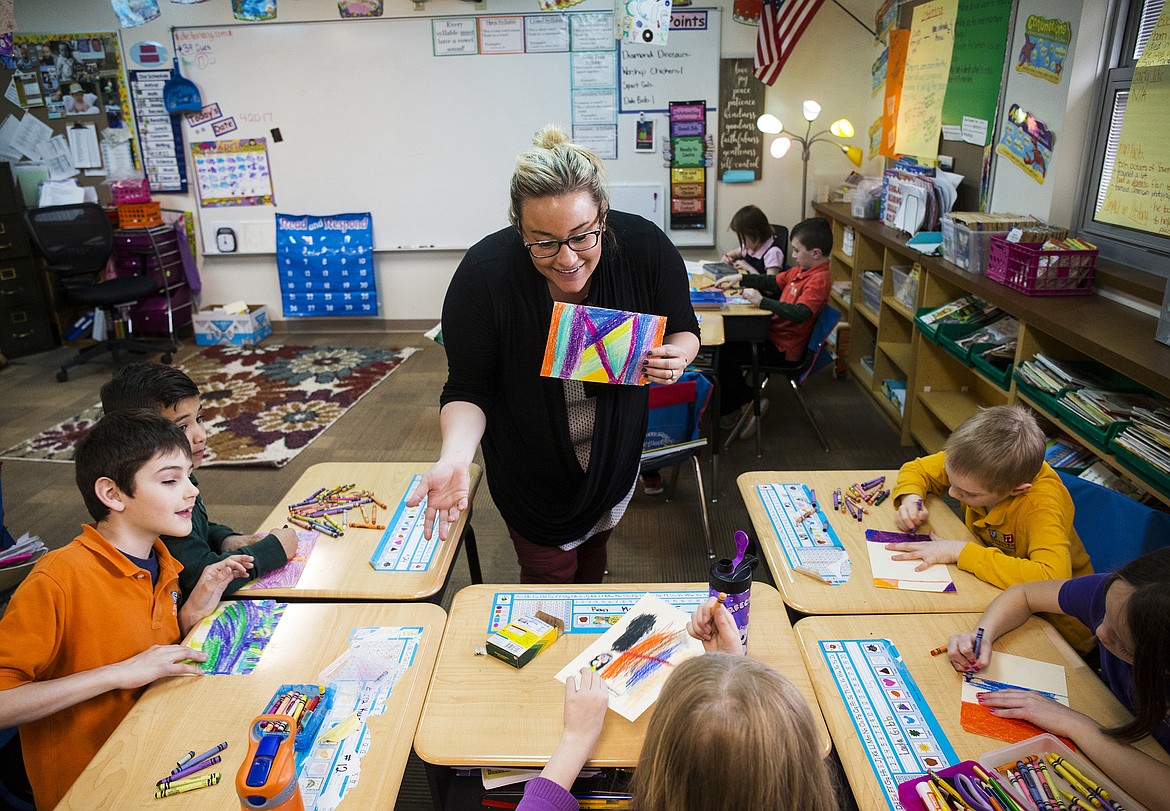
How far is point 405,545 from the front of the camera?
1.80 meters

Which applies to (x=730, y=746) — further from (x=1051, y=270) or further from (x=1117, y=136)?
(x=1117, y=136)

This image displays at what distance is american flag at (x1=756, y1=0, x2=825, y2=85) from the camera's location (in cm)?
477

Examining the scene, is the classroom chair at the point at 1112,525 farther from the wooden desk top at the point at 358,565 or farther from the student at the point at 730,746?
the wooden desk top at the point at 358,565

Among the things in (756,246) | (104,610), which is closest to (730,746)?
(104,610)

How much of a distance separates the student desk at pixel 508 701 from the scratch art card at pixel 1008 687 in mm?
253

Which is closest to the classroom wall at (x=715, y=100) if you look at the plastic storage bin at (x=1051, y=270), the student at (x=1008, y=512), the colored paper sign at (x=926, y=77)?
the colored paper sign at (x=926, y=77)

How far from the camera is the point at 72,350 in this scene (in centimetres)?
563

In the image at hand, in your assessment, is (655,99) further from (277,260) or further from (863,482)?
(863,482)

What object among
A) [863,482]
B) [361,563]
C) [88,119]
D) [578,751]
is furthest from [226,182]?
[578,751]

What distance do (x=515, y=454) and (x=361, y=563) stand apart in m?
0.41

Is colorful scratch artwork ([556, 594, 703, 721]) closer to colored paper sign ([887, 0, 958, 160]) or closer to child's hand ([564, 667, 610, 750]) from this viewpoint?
child's hand ([564, 667, 610, 750])

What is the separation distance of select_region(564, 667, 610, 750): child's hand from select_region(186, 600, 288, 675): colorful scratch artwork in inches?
23.7

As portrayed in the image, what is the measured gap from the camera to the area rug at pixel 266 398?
3959 millimetres

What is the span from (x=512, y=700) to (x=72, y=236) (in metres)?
5.16
